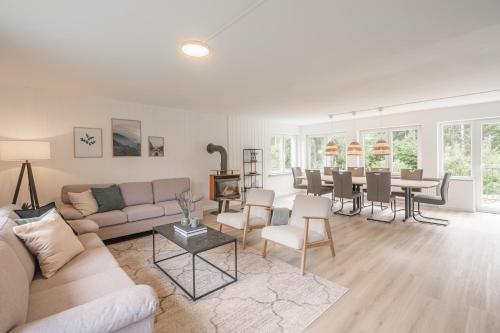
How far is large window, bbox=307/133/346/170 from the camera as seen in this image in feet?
24.9

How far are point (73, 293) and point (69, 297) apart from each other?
0.12 ft

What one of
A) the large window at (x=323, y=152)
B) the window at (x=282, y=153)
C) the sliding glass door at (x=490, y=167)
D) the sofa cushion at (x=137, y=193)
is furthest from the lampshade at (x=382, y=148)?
the sofa cushion at (x=137, y=193)

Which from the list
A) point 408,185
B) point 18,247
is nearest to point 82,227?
point 18,247

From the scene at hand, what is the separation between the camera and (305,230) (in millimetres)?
2703

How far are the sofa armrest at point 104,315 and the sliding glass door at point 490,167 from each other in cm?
693

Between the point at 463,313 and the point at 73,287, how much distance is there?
3.01 meters

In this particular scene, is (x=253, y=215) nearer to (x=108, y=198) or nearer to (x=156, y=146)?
(x=108, y=198)

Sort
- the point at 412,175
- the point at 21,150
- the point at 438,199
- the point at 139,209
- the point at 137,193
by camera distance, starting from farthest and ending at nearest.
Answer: the point at 412,175, the point at 438,199, the point at 137,193, the point at 139,209, the point at 21,150

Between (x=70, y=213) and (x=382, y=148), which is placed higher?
(x=382, y=148)

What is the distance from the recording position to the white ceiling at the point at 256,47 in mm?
1802

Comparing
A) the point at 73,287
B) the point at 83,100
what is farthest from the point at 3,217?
the point at 83,100

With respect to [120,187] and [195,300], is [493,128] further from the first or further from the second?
[120,187]

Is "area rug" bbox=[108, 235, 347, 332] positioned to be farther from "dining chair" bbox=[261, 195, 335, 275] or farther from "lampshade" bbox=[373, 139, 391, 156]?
"lampshade" bbox=[373, 139, 391, 156]

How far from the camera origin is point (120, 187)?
421 cm
